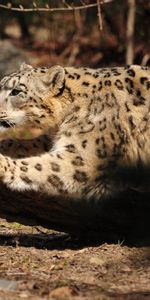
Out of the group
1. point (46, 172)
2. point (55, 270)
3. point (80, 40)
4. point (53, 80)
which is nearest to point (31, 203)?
point (46, 172)

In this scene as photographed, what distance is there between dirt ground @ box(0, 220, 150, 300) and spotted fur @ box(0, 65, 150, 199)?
0.63 m

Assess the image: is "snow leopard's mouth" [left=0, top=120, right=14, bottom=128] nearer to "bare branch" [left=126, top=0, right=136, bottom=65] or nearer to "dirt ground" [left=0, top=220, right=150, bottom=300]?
"dirt ground" [left=0, top=220, right=150, bottom=300]

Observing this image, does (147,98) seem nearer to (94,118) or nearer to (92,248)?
(94,118)

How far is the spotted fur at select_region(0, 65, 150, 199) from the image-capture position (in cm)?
812

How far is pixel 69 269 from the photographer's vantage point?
7.37m

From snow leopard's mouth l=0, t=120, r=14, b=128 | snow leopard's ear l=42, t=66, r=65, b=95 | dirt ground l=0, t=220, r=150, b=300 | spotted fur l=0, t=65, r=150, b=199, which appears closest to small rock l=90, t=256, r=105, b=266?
dirt ground l=0, t=220, r=150, b=300

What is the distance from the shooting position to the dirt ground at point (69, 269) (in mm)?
6477

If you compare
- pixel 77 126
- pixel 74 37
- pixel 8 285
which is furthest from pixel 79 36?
pixel 8 285

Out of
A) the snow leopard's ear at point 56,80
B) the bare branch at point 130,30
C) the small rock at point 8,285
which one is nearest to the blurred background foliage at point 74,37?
the bare branch at point 130,30

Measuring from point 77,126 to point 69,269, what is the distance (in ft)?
5.74

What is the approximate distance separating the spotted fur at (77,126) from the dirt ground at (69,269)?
625 mm

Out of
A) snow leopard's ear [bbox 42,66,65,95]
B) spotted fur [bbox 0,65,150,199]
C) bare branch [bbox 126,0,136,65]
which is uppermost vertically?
bare branch [bbox 126,0,136,65]

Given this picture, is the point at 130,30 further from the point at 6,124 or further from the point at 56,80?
the point at 6,124

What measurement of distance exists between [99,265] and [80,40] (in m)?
17.2
